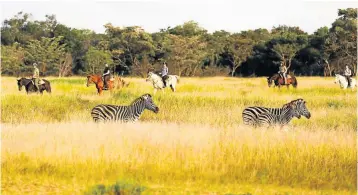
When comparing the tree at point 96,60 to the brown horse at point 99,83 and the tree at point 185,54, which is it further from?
the brown horse at point 99,83

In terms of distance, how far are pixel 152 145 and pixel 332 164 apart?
10.9 ft

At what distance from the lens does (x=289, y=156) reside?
32.7ft

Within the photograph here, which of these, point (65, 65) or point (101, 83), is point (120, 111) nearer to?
point (101, 83)

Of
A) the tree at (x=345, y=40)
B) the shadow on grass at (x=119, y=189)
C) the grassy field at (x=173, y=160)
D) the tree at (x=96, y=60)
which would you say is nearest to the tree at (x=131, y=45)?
the tree at (x=96, y=60)

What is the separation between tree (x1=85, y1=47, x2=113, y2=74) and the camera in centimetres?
5331

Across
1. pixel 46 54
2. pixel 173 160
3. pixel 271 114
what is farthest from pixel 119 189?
pixel 46 54

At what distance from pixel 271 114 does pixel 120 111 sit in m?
3.88

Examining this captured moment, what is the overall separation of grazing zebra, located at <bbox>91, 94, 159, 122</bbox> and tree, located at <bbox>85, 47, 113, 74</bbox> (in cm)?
3907

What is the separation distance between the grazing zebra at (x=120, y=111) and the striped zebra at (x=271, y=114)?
267cm

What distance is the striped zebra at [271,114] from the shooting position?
13134mm

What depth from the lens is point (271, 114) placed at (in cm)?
1330

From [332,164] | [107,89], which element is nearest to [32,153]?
[332,164]

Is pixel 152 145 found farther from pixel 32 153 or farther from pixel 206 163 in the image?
pixel 32 153

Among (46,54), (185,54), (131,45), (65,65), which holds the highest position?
(131,45)
